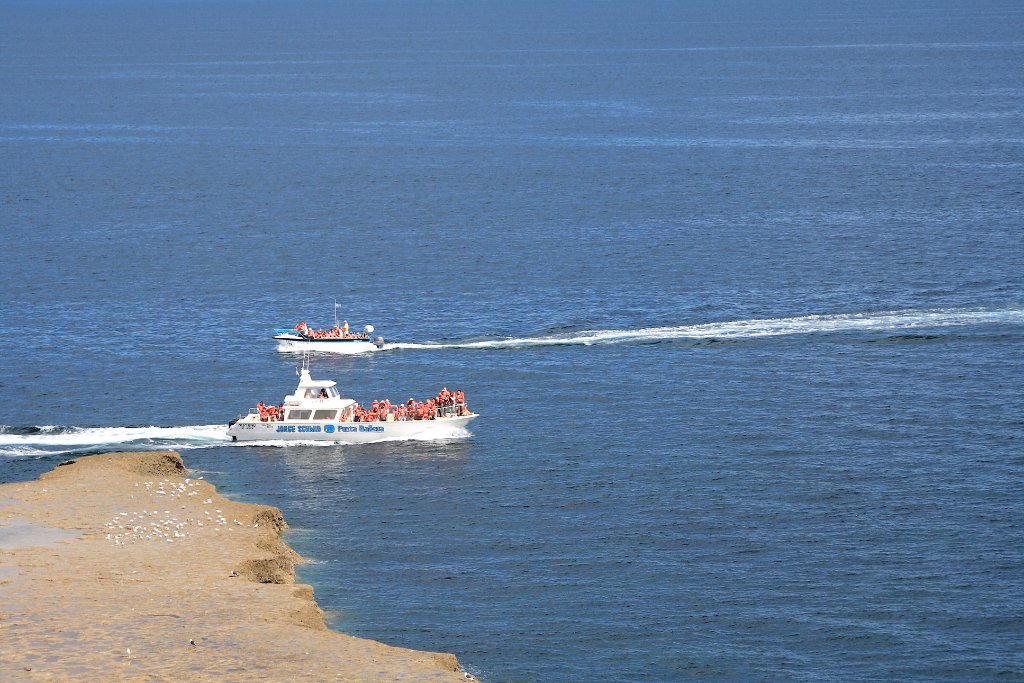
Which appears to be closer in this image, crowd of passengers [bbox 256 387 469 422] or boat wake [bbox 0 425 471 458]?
boat wake [bbox 0 425 471 458]

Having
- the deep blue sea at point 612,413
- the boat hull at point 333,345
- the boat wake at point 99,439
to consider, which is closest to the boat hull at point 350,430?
the deep blue sea at point 612,413

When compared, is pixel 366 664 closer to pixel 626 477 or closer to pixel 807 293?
pixel 626 477

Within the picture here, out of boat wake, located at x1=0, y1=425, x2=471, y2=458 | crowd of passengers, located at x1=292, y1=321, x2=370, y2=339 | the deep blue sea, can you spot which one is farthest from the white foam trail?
boat wake, located at x1=0, y1=425, x2=471, y2=458

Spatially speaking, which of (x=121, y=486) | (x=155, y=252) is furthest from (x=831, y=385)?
(x=155, y=252)

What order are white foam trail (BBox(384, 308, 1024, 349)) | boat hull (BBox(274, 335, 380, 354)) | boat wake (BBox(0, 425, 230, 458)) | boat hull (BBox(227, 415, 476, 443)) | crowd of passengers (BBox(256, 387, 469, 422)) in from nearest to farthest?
boat wake (BBox(0, 425, 230, 458)), boat hull (BBox(227, 415, 476, 443)), crowd of passengers (BBox(256, 387, 469, 422)), white foam trail (BBox(384, 308, 1024, 349)), boat hull (BBox(274, 335, 380, 354))

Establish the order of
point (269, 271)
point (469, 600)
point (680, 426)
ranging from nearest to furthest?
1. point (469, 600)
2. point (680, 426)
3. point (269, 271)

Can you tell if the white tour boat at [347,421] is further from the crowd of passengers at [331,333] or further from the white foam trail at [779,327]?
the crowd of passengers at [331,333]

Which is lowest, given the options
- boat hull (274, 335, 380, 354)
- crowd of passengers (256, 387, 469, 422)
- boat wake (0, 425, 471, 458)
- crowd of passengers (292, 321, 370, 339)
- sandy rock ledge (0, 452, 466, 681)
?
sandy rock ledge (0, 452, 466, 681)

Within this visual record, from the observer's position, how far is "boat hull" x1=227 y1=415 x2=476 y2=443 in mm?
113438

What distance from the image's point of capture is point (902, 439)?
359 ft

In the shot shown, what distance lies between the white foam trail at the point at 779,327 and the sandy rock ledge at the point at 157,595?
43.7m

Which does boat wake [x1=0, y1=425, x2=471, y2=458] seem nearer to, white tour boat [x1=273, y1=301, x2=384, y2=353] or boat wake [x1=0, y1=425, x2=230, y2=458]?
boat wake [x1=0, y1=425, x2=230, y2=458]

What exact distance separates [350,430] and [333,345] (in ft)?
79.1

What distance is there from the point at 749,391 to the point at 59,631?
6382cm
